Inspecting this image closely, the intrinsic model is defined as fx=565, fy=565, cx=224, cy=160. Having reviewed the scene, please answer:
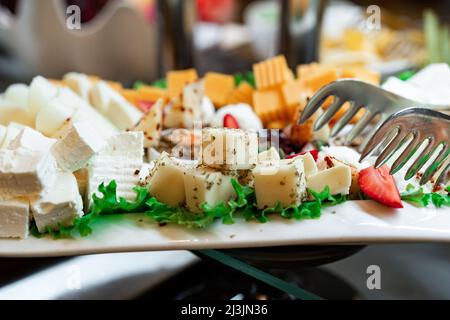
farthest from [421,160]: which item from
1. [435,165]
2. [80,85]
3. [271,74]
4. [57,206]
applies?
[80,85]

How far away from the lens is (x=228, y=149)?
92 centimetres

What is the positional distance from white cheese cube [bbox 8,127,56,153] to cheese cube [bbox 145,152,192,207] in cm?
19

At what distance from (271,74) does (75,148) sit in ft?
1.93

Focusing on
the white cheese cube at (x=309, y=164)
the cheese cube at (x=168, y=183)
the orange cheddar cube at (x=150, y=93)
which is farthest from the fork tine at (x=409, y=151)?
the orange cheddar cube at (x=150, y=93)

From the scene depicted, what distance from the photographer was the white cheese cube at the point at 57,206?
2.89 ft

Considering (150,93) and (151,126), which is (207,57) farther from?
(151,126)

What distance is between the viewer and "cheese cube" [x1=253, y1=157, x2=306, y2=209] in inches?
35.5

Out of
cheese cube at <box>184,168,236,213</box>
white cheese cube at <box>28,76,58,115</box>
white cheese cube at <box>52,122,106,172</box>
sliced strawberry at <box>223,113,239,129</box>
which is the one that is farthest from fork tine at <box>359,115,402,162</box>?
white cheese cube at <box>28,76,58,115</box>

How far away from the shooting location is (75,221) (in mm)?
904

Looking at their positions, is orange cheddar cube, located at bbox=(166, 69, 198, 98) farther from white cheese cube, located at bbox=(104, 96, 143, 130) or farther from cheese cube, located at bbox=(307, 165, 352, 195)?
cheese cube, located at bbox=(307, 165, 352, 195)

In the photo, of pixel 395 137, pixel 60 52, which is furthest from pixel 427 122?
pixel 60 52

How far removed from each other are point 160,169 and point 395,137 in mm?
397
